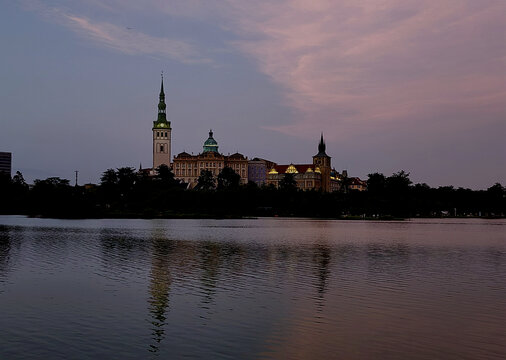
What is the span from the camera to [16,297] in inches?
1011

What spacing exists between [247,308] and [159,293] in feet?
18.0

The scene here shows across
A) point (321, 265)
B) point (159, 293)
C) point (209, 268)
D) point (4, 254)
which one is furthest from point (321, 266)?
point (4, 254)

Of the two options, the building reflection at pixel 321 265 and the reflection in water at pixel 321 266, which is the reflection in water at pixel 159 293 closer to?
the reflection in water at pixel 321 266

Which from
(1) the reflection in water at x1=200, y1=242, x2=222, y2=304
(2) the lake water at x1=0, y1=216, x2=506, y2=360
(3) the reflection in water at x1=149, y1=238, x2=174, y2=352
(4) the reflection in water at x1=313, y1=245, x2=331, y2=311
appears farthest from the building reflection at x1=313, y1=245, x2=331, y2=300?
(3) the reflection in water at x1=149, y1=238, x2=174, y2=352

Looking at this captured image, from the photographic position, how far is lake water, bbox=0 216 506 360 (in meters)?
17.9

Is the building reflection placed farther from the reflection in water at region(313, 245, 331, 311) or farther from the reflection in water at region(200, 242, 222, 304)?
the reflection in water at region(200, 242, 222, 304)

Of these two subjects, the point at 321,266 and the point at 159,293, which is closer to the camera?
the point at 159,293

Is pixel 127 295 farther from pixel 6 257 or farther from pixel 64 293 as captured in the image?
pixel 6 257

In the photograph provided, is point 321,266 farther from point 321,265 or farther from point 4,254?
point 4,254

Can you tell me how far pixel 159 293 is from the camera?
27438 millimetres

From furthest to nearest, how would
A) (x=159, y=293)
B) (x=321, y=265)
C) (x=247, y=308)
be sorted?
(x=321, y=265), (x=159, y=293), (x=247, y=308)

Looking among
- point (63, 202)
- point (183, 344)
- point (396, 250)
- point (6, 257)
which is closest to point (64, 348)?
point (183, 344)

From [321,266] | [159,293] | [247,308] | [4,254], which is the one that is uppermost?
[4,254]

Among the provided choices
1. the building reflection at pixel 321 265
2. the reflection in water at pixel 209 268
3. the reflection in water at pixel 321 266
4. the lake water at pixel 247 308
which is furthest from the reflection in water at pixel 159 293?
the building reflection at pixel 321 265
